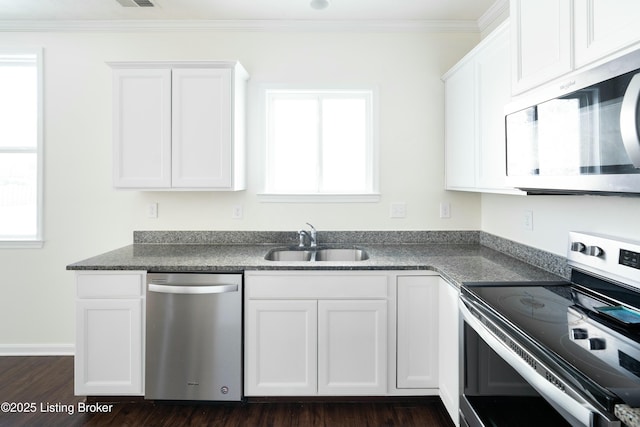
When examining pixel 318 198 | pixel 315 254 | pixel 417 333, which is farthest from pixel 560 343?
pixel 318 198

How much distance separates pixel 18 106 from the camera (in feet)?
10.1

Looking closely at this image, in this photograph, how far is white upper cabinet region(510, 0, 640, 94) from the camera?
45.3 inches

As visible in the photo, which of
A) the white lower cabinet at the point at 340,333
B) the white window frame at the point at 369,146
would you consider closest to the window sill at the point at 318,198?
the white window frame at the point at 369,146

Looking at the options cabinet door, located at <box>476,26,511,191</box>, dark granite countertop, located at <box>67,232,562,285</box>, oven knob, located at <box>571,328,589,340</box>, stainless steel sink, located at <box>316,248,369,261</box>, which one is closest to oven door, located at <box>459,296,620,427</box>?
oven knob, located at <box>571,328,589,340</box>

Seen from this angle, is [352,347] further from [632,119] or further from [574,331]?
[632,119]

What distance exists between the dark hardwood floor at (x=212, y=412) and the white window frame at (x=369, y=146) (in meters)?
1.38

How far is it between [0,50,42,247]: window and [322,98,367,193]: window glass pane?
2199mm

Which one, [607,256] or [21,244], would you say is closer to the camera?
[607,256]

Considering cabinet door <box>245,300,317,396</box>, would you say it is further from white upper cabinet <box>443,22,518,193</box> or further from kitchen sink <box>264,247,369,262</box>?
white upper cabinet <box>443,22,518,193</box>

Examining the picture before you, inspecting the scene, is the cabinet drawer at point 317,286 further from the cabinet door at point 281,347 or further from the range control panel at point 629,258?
the range control panel at point 629,258

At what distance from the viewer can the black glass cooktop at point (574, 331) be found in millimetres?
940

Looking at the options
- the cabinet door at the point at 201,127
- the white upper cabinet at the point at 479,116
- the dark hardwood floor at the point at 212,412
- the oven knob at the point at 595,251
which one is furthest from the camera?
the cabinet door at the point at 201,127

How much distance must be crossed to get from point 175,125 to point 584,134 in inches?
89.1

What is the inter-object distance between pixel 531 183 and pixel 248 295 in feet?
5.07
